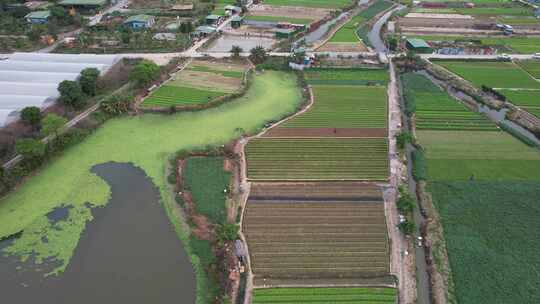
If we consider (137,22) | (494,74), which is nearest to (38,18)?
(137,22)

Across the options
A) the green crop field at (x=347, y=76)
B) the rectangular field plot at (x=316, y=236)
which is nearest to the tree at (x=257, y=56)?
the green crop field at (x=347, y=76)

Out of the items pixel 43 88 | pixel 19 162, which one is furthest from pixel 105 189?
pixel 43 88

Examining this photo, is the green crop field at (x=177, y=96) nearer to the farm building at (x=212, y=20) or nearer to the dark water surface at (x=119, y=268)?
the dark water surface at (x=119, y=268)

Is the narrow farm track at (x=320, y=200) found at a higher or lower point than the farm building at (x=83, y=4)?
lower

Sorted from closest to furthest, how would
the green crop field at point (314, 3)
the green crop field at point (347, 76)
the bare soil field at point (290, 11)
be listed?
the green crop field at point (347, 76)
the bare soil field at point (290, 11)
the green crop field at point (314, 3)

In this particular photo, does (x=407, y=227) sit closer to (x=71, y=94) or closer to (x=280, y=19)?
(x=71, y=94)

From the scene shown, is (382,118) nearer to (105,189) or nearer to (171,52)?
(105,189)
